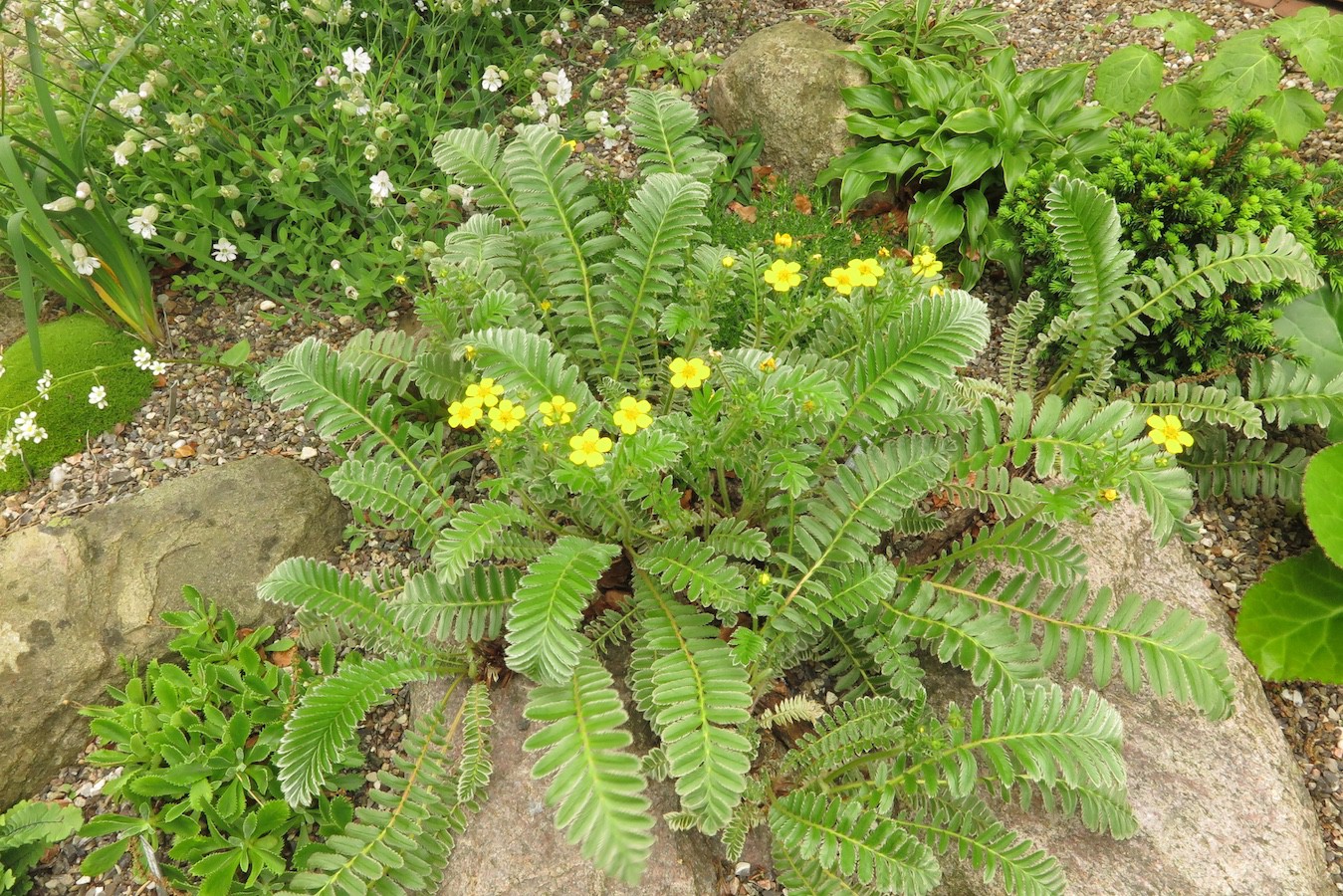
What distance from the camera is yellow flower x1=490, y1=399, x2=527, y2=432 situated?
1.97m

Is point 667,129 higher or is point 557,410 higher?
point 667,129

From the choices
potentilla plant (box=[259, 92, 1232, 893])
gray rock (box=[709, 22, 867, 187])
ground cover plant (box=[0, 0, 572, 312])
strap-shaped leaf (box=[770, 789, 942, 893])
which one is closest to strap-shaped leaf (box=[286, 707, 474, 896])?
potentilla plant (box=[259, 92, 1232, 893])

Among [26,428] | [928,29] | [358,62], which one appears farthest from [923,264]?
[26,428]

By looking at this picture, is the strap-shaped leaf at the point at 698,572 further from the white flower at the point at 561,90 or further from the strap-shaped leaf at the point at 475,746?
the white flower at the point at 561,90

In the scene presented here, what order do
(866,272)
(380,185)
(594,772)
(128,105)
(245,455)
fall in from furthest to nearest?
(245,455) → (380,185) → (128,105) → (866,272) → (594,772)

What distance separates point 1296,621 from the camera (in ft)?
8.84

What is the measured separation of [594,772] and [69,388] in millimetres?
2807

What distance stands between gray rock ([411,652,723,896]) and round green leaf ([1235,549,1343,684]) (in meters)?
1.86

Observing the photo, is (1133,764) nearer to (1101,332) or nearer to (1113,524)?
(1113,524)

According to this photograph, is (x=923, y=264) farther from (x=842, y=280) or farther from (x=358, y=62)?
(x=358, y=62)

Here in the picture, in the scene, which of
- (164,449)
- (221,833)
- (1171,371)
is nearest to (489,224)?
(164,449)

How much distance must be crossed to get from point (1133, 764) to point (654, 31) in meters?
4.02

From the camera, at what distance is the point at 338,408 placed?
2.62 meters

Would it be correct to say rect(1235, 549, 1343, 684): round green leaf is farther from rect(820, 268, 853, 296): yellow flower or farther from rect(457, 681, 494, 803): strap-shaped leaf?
rect(457, 681, 494, 803): strap-shaped leaf
